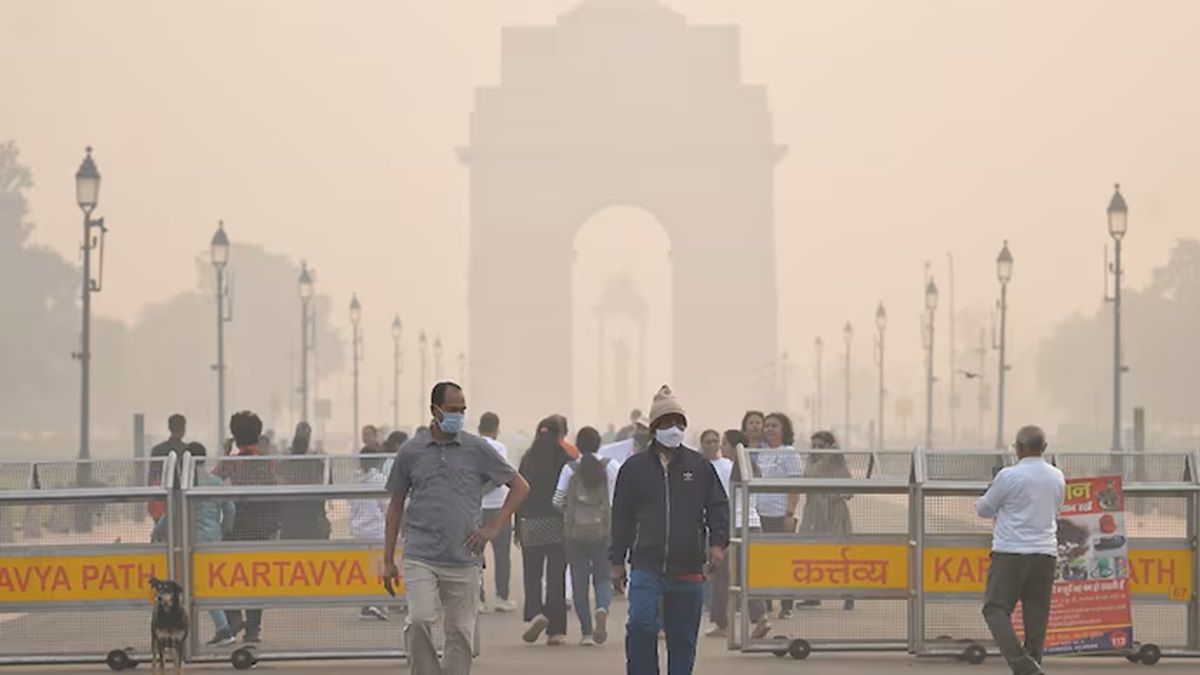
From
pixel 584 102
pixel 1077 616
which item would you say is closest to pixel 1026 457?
pixel 1077 616

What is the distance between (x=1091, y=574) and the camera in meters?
13.8

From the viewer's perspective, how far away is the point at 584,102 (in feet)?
297

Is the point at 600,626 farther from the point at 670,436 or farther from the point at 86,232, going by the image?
the point at 86,232

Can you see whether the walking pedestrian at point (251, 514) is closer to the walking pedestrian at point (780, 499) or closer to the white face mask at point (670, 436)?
the walking pedestrian at point (780, 499)

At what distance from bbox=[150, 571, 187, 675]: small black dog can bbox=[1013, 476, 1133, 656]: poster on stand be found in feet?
16.1

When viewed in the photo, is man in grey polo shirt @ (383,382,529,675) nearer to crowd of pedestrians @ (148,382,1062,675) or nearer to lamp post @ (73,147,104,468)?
crowd of pedestrians @ (148,382,1062,675)

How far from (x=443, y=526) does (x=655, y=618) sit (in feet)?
3.32

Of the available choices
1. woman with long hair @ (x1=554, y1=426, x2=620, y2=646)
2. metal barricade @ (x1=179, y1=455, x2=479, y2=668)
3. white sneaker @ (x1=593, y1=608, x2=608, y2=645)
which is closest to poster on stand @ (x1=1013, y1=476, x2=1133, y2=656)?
white sneaker @ (x1=593, y1=608, x2=608, y2=645)

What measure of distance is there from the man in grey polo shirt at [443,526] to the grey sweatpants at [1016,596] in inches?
112

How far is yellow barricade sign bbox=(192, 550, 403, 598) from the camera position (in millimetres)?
13758

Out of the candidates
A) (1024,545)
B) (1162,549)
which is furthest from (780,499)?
(1024,545)

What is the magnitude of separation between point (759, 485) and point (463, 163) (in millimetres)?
77092

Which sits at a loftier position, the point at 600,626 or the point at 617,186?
the point at 617,186

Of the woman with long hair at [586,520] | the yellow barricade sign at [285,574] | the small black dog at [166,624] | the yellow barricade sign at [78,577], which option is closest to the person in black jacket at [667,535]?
the small black dog at [166,624]
